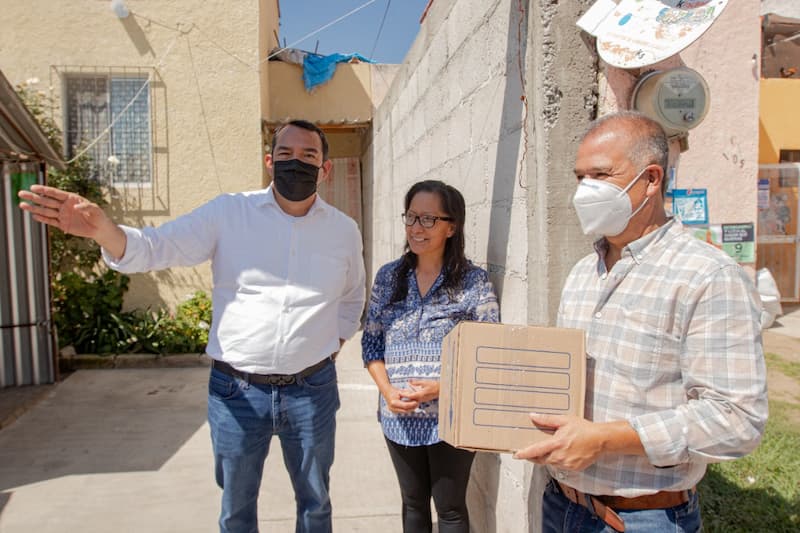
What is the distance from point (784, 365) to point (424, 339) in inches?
189

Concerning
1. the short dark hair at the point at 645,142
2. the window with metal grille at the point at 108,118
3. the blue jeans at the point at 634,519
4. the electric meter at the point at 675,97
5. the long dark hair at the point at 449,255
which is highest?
the window with metal grille at the point at 108,118

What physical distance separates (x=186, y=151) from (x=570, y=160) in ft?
21.9

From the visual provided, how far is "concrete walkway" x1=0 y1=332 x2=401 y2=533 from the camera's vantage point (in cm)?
323

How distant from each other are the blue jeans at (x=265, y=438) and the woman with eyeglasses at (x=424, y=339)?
28cm

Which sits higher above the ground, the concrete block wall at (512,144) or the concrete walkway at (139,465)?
the concrete block wall at (512,144)

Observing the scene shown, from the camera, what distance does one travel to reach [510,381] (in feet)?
4.93

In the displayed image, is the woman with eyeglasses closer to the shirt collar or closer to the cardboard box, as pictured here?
the cardboard box

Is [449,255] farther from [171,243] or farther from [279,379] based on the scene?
[171,243]

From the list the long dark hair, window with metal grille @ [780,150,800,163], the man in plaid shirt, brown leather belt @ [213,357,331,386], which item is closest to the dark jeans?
brown leather belt @ [213,357,331,386]

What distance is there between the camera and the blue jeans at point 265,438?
2.27 metres

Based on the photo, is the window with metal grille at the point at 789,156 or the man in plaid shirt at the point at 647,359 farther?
the window with metal grille at the point at 789,156

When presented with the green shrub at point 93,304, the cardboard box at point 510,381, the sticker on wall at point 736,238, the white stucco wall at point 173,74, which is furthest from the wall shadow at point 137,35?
the cardboard box at point 510,381

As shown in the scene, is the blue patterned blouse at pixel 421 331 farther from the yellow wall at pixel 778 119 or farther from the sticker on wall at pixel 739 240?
the yellow wall at pixel 778 119

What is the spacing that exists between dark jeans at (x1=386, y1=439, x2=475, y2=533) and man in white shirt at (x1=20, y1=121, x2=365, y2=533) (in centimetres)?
36
